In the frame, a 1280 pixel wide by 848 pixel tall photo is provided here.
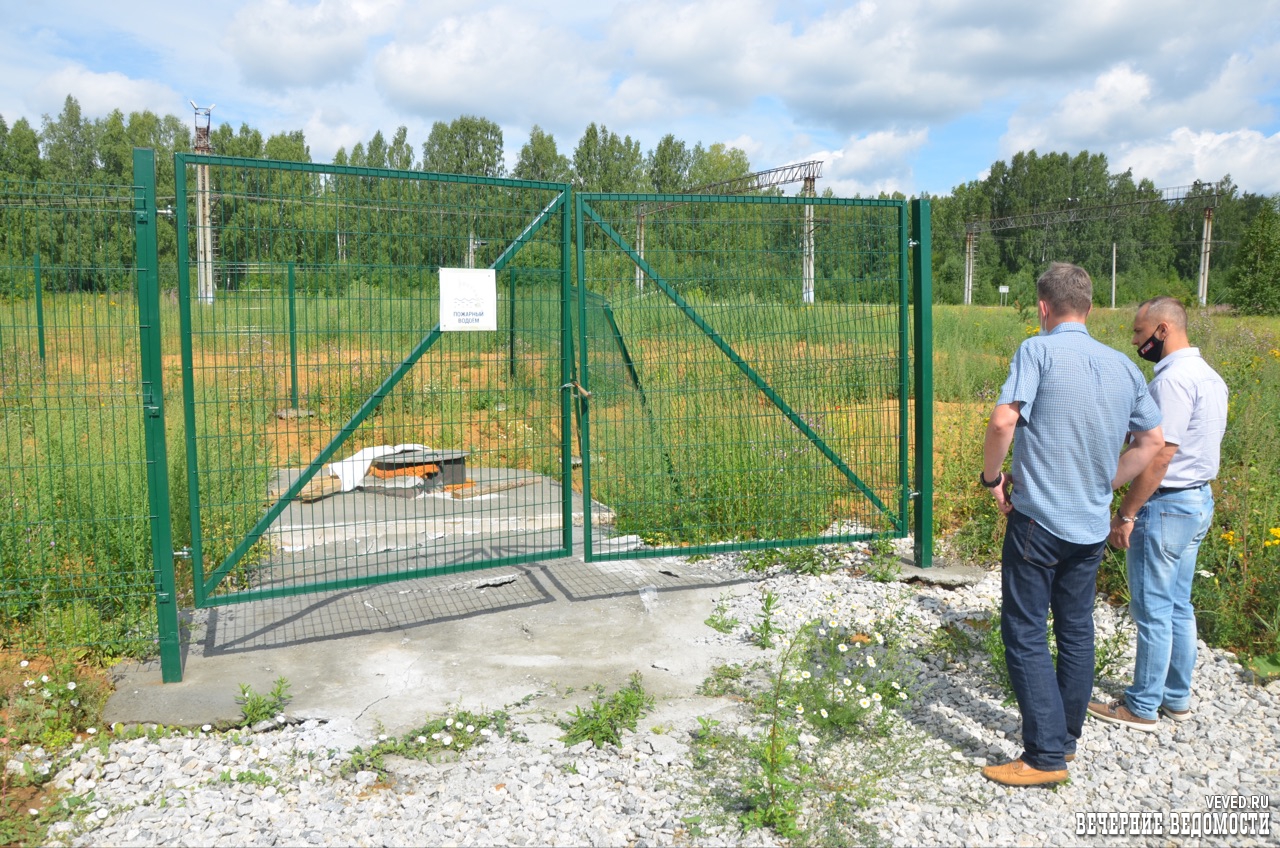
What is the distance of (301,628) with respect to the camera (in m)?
5.29

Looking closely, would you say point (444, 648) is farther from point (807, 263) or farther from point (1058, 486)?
point (807, 263)

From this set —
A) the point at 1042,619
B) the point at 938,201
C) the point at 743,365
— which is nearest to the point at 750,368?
the point at 743,365

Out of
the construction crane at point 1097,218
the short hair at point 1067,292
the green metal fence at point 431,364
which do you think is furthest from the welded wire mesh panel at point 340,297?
the construction crane at point 1097,218

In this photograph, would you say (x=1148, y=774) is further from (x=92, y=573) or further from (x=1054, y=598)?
(x=92, y=573)

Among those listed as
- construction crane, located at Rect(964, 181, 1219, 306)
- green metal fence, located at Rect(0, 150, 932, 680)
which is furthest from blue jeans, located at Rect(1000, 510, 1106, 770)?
construction crane, located at Rect(964, 181, 1219, 306)

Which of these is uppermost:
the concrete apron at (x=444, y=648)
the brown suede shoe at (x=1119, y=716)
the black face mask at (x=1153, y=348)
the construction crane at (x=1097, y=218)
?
the construction crane at (x=1097, y=218)

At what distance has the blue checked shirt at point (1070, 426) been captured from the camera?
3.54 metres

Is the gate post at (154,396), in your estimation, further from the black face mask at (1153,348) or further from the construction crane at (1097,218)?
the construction crane at (1097,218)

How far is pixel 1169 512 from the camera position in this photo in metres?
4.02

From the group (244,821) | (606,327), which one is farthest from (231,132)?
(244,821)

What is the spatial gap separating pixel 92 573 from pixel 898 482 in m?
5.00

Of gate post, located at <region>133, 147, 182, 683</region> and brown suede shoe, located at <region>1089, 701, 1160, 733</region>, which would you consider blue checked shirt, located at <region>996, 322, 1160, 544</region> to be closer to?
brown suede shoe, located at <region>1089, 701, 1160, 733</region>

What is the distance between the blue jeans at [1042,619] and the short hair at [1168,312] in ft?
3.85

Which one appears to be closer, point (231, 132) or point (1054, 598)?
point (1054, 598)
